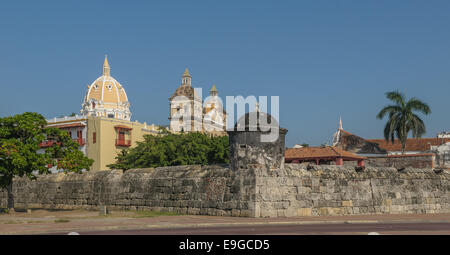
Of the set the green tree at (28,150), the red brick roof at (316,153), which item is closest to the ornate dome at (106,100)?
the red brick roof at (316,153)

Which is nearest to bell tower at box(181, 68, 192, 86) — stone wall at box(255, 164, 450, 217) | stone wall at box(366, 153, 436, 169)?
stone wall at box(366, 153, 436, 169)

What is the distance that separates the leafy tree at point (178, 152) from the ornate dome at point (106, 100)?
6422cm

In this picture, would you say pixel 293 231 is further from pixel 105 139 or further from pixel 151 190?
pixel 105 139

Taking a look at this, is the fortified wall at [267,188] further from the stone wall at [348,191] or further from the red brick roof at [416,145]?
the red brick roof at [416,145]

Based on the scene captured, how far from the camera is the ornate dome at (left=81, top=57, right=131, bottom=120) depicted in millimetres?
108562

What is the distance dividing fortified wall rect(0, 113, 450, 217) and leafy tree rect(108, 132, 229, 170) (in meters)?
16.9

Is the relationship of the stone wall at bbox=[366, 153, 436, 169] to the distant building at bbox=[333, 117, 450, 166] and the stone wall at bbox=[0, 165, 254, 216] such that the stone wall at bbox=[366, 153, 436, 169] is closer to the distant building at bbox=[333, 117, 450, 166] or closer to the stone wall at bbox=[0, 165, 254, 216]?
the distant building at bbox=[333, 117, 450, 166]

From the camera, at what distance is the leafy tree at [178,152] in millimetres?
41625

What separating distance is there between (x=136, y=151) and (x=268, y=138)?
2614cm

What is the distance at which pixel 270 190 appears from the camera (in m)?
18.7

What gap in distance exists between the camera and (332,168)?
2061 cm

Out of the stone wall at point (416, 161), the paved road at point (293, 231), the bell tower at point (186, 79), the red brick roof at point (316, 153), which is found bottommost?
the paved road at point (293, 231)

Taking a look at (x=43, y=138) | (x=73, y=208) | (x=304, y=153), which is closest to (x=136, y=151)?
(x=304, y=153)

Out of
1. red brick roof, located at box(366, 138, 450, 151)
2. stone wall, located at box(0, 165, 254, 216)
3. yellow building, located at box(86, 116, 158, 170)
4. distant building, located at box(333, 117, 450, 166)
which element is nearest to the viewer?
stone wall, located at box(0, 165, 254, 216)
